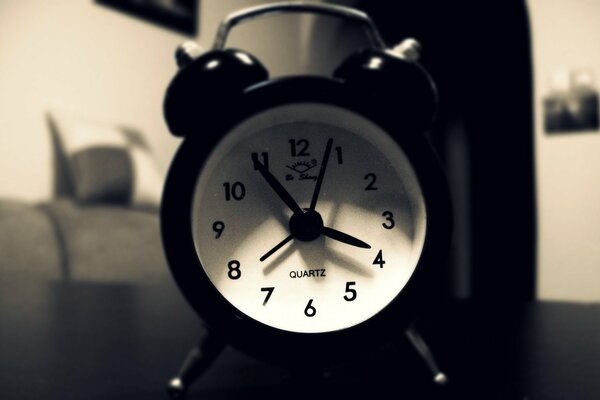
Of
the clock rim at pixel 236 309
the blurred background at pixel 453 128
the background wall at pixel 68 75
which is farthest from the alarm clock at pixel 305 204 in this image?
the background wall at pixel 68 75

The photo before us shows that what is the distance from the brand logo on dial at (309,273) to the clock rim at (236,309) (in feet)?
0.16

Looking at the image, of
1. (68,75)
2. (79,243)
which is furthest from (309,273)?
(68,75)

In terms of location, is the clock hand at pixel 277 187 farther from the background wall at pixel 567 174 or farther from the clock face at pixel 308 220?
the background wall at pixel 567 174

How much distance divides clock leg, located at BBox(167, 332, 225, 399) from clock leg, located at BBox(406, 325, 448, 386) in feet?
0.50

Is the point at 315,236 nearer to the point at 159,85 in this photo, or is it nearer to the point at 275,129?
the point at 275,129

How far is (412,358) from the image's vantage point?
0.45 meters

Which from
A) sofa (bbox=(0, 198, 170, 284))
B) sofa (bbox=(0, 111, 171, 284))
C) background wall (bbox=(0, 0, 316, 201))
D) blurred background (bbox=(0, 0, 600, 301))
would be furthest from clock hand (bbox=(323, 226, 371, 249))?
background wall (bbox=(0, 0, 316, 201))

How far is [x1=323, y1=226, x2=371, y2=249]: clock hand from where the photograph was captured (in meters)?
0.45

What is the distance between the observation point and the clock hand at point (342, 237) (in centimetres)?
45

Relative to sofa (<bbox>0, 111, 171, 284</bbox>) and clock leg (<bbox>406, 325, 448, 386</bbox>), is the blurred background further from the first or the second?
clock leg (<bbox>406, 325, 448, 386</bbox>)

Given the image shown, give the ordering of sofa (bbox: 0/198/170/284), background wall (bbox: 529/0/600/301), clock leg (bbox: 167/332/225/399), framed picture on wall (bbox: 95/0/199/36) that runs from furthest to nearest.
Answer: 1. framed picture on wall (bbox: 95/0/199/36)
2. background wall (bbox: 529/0/600/301)
3. sofa (bbox: 0/198/170/284)
4. clock leg (bbox: 167/332/225/399)

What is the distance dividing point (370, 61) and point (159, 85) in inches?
104

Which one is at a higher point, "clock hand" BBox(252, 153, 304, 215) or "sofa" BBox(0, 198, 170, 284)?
"clock hand" BBox(252, 153, 304, 215)

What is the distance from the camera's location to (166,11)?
2939 millimetres
